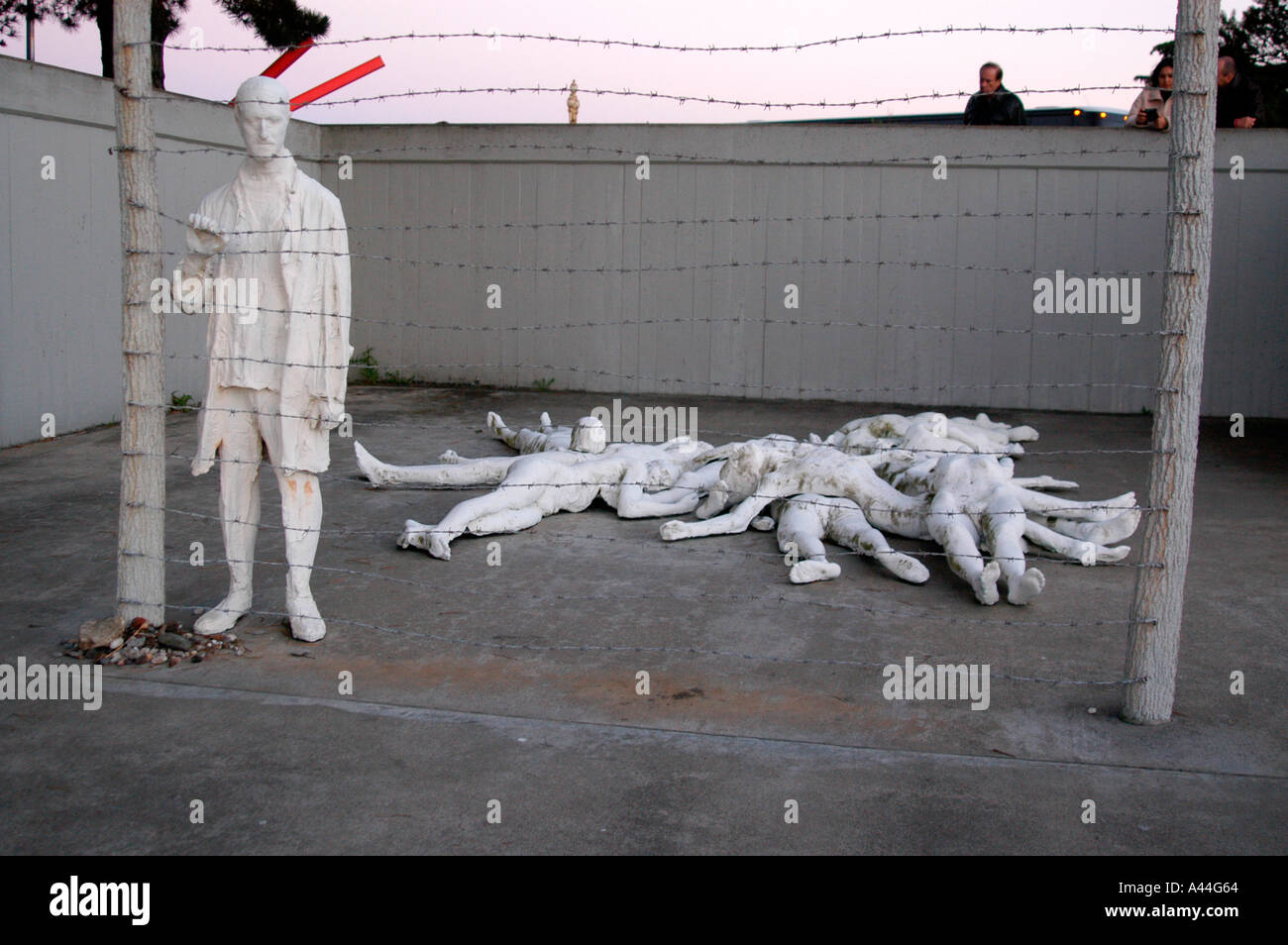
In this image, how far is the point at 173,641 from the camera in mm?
4328

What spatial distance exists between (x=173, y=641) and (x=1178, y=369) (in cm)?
352

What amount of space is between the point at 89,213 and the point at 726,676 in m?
7.00

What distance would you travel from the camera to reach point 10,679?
4016 mm

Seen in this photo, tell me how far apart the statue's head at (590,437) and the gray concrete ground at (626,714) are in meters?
0.55

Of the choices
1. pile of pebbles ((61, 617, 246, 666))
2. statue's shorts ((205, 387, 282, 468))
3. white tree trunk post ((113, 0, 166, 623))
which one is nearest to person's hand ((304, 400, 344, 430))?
statue's shorts ((205, 387, 282, 468))

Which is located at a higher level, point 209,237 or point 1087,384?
point 209,237

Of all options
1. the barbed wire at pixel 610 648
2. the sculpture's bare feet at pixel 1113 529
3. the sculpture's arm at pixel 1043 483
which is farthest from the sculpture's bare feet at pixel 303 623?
the sculpture's arm at pixel 1043 483

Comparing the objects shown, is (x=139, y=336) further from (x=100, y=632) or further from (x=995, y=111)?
(x=995, y=111)

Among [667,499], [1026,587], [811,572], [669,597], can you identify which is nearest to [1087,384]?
[1026,587]

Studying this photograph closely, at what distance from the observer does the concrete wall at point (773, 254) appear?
10531 millimetres

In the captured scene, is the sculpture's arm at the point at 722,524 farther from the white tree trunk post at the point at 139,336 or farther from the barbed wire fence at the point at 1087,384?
the white tree trunk post at the point at 139,336
